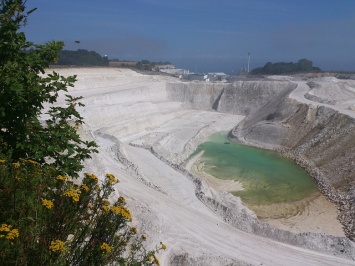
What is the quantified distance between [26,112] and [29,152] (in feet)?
2.34

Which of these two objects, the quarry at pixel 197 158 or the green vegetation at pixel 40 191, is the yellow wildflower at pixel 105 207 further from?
the quarry at pixel 197 158

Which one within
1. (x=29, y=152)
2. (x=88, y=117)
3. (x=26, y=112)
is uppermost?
(x=26, y=112)

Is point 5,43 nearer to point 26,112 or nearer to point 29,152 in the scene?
point 26,112

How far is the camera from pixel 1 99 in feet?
19.2

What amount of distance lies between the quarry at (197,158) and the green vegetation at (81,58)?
26846 mm

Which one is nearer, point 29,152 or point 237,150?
point 29,152

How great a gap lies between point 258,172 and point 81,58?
72.2 m

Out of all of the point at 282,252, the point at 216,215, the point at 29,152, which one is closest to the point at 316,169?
the point at 216,215

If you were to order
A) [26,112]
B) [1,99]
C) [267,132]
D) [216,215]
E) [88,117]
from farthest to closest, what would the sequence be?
[267,132] → [88,117] → [216,215] → [26,112] → [1,99]

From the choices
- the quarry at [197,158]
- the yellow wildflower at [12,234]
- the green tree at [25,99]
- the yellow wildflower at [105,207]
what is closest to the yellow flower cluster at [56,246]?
the yellow wildflower at [12,234]

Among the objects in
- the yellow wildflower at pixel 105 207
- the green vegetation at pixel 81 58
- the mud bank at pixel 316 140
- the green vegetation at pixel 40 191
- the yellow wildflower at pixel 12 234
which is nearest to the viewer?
the yellow wildflower at pixel 12 234

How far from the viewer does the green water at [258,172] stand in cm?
2430

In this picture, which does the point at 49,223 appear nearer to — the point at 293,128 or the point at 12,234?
the point at 12,234

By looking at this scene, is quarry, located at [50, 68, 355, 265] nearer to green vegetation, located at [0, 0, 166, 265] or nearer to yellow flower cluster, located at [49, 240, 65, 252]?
green vegetation, located at [0, 0, 166, 265]
